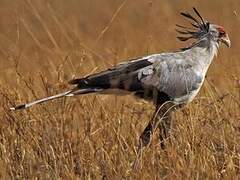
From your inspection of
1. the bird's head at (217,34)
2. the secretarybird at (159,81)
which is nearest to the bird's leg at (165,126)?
the secretarybird at (159,81)

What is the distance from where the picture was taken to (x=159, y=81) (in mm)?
4734

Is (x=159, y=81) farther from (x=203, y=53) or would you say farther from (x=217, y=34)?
(x=217, y=34)

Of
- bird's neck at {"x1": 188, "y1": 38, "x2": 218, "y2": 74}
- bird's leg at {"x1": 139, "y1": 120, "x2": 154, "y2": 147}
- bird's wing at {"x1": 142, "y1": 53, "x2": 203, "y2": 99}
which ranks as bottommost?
bird's leg at {"x1": 139, "y1": 120, "x2": 154, "y2": 147}

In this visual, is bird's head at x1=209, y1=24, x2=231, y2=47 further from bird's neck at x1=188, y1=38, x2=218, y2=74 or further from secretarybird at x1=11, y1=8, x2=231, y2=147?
Result: secretarybird at x1=11, y1=8, x2=231, y2=147

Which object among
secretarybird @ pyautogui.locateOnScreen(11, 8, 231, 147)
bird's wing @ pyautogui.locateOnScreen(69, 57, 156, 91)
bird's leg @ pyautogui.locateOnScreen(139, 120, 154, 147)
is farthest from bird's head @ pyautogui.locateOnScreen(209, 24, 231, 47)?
bird's leg @ pyautogui.locateOnScreen(139, 120, 154, 147)

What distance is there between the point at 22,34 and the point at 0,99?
6088mm

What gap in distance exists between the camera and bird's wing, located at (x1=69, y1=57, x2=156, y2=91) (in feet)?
15.2

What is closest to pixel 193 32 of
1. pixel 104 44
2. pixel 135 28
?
pixel 104 44

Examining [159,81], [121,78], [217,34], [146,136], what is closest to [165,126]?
[146,136]

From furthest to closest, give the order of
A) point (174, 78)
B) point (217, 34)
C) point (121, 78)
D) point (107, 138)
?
point (217, 34) < point (107, 138) < point (174, 78) < point (121, 78)

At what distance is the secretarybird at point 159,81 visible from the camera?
4648mm

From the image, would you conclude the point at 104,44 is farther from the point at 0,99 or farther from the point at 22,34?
the point at 0,99

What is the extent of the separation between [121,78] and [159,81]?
23 cm

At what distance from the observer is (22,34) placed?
1138cm
